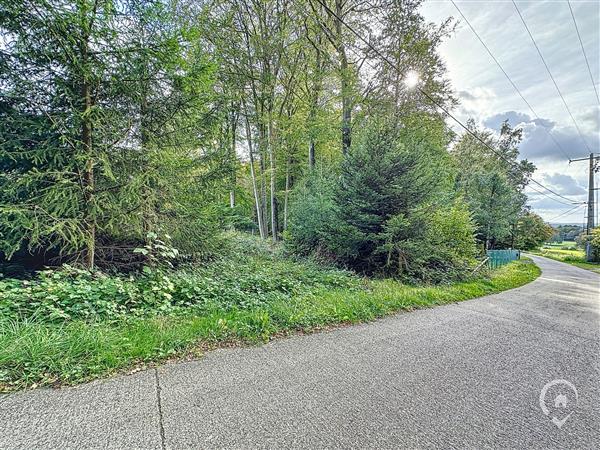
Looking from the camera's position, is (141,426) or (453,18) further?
(453,18)

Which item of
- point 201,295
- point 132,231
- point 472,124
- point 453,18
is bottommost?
point 201,295

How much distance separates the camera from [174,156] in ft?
14.1

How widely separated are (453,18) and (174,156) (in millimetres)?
10441

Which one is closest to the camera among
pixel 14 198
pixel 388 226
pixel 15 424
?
pixel 15 424

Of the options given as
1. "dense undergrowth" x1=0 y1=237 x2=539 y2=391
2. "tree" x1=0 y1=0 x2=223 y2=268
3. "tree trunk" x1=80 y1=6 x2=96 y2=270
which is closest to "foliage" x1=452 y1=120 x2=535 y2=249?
"dense undergrowth" x1=0 y1=237 x2=539 y2=391

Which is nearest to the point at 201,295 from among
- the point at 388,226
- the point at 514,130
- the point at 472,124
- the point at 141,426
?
the point at 141,426

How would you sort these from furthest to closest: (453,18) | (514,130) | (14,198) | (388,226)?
(514,130), (453,18), (388,226), (14,198)

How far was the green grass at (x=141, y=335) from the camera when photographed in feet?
6.53

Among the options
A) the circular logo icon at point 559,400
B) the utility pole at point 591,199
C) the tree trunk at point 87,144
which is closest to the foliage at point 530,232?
the utility pole at point 591,199

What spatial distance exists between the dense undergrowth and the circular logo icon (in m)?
1.89

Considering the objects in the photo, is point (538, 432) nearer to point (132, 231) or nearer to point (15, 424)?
point (15, 424)

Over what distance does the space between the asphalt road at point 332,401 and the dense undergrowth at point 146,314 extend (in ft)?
0.76

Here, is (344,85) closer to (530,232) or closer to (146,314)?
(146,314)

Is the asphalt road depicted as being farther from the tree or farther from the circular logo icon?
the tree
